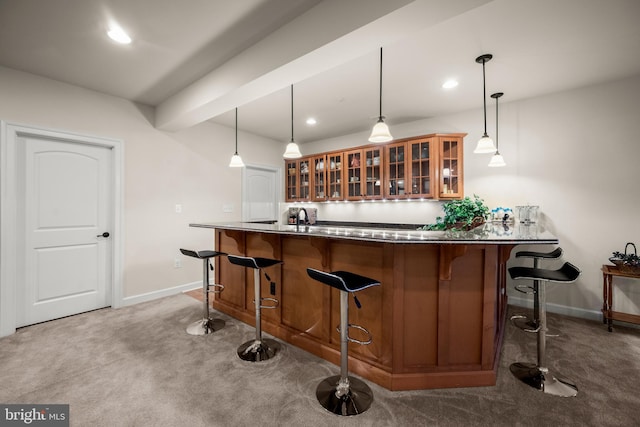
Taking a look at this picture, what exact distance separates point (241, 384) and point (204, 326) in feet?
3.45

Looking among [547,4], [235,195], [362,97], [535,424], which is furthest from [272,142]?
[535,424]

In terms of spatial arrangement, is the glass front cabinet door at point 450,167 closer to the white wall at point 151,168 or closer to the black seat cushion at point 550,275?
the black seat cushion at point 550,275

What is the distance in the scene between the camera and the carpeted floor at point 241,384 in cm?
166

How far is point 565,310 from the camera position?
3357 mm

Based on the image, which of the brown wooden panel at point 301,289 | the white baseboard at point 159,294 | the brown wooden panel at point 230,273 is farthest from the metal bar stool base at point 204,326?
the white baseboard at point 159,294

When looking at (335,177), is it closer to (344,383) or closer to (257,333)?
(257,333)

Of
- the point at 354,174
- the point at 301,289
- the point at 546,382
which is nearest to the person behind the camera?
the point at 546,382

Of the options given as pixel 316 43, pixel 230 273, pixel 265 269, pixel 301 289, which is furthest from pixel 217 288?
pixel 316 43

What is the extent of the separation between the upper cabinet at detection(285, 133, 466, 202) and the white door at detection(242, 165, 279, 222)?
0.35 m

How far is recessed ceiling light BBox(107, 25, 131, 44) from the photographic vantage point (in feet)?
7.20

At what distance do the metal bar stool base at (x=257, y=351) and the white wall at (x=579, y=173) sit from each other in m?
3.31

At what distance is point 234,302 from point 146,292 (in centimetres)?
143

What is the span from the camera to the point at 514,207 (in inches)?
143

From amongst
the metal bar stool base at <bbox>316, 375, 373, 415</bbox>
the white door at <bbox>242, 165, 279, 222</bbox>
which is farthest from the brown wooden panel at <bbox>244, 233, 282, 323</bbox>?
the white door at <bbox>242, 165, 279, 222</bbox>
